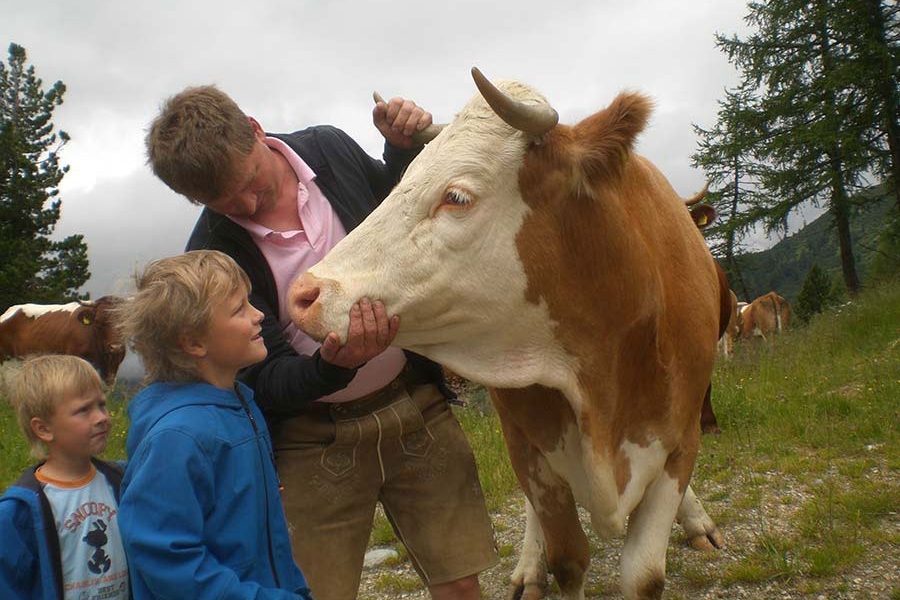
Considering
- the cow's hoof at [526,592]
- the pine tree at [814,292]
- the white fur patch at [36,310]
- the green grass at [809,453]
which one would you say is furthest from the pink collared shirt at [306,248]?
the pine tree at [814,292]

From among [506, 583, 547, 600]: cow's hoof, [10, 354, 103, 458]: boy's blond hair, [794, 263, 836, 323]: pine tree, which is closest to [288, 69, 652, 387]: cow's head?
[10, 354, 103, 458]: boy's blond hair

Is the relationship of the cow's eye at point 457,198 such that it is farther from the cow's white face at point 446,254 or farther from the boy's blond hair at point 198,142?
the boy's blond hair at point 198,142

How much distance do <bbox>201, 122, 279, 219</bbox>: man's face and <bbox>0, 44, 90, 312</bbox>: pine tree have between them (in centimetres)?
2564

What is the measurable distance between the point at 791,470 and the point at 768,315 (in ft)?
56.9

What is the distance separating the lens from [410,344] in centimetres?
245

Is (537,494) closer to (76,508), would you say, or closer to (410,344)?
(410,344)

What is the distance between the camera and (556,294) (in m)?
2.46

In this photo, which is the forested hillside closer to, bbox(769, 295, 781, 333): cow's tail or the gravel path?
bbox(769, 295, 781, 333): cow's tail

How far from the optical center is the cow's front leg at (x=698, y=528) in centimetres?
415

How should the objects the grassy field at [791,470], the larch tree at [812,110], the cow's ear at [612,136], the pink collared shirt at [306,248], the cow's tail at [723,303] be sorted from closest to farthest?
the cow's ear at [612,136]
the pink collared shirt at [306,248]
the grassy field at [791,470]
the cow's tail at [723,303]
the larch tree at [812,110]

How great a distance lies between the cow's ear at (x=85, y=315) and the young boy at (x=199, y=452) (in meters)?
10.8

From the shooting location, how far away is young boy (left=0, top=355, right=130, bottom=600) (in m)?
2.17

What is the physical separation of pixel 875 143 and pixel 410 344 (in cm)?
2001

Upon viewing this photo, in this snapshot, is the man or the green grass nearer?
the man
